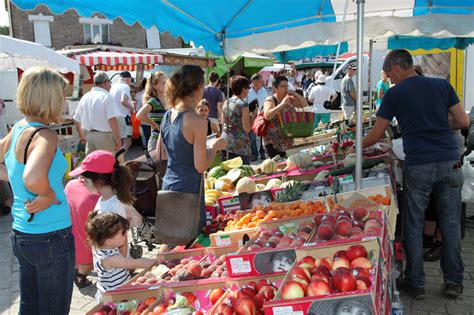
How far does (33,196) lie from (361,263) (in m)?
1.71

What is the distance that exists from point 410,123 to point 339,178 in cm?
81

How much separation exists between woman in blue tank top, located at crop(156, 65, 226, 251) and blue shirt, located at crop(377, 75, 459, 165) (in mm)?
1551

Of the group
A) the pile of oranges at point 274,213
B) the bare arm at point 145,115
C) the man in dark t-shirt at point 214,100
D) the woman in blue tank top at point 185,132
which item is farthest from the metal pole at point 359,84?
the man in dark t-shirt at point 214,100

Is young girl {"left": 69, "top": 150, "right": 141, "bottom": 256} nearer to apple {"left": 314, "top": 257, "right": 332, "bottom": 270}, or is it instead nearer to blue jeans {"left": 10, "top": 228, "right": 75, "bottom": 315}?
blue jeans {"left": 10, "top": 228, "right": 75, "bottom": 315}

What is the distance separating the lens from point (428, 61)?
14.4 m

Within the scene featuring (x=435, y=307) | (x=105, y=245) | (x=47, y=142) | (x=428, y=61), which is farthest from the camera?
(x=428, y=61)

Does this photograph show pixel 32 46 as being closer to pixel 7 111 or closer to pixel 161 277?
pixel 7 111

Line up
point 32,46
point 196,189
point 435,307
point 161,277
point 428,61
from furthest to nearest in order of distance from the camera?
point 428,61
point 32,46
point 435,307
point 196,189
point 161,277

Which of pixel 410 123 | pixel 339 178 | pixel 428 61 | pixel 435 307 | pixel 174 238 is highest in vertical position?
pixel 428 61

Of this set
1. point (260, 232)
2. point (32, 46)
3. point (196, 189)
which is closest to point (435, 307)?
point (260, 232)

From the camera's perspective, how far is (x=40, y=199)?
2.60 metres

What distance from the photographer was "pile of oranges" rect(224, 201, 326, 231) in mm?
3553

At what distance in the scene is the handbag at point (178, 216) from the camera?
368cm

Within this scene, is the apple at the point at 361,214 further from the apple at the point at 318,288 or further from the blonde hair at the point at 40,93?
the blonde hair at the point at 40,93
